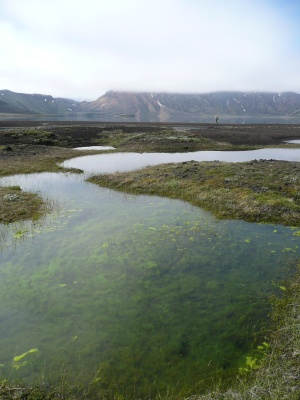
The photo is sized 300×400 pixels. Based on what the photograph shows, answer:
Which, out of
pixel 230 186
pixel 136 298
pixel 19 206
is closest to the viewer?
pixel 136 298

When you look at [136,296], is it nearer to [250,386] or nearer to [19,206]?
[250,386]

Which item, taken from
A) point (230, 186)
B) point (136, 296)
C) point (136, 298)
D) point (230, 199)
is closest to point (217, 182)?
point (230, 186)

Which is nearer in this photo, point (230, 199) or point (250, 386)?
point (250, 386)

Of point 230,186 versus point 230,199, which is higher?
point 230,186

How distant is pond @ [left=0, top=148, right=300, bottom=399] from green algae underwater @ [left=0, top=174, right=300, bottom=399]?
2.0 inches

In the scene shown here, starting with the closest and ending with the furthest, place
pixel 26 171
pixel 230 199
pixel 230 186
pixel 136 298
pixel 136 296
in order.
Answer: pixel 136 298 → pixel 136 296 → pixel 230 199 → pixel 230 186 → pixel 26 171

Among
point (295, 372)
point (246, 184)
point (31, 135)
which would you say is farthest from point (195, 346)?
point (31, 135)

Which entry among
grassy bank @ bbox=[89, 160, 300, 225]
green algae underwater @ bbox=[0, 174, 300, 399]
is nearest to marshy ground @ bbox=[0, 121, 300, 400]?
grassy bank @ bbox=[89, 160, 300, 225]

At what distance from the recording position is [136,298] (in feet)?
46.4

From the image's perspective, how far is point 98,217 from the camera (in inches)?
1016

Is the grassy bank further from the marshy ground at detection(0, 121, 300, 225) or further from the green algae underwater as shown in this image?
the green algae underwater

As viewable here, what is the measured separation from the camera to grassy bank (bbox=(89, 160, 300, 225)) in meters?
26.4

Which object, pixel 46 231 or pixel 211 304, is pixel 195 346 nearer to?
pixel 211 304

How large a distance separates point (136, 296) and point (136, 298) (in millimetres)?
158
